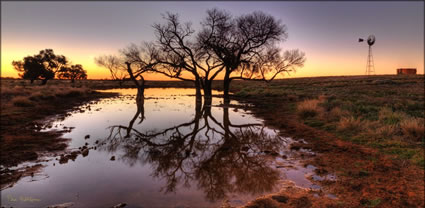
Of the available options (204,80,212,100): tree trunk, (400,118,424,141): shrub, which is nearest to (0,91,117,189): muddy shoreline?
(400,118,424,141): shrub

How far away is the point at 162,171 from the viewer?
7.56 meters

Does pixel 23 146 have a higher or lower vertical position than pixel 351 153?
higher

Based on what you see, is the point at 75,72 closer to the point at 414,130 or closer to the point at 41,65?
the point at 41,65

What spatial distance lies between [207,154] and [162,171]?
226 cm

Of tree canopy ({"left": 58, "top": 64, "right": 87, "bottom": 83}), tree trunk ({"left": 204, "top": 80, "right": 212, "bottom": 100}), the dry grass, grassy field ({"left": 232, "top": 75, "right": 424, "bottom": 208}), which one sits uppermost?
tree canopy ({"left": 58, "top": 64, "right": 87, "bottom": 83})

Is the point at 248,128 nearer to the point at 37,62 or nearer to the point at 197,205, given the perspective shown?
the point at 197,205

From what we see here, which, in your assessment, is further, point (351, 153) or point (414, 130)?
point (414, 130)

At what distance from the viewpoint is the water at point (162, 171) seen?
5.77 meters

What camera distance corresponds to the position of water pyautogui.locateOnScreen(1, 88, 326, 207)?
577 cm

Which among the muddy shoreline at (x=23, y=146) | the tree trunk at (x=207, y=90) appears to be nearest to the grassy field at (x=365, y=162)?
the muddy shoreline at (x=23, y=146)

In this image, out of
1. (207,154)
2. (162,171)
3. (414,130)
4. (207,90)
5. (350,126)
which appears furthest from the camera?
(207,90)

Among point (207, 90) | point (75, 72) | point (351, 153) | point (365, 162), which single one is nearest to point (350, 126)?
point (351, 153)

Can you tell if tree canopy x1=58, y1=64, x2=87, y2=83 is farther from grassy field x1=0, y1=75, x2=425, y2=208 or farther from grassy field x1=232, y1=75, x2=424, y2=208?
grassy field x1=232, y1=75, x2=424, y2=208

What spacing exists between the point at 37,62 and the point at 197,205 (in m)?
65.9
